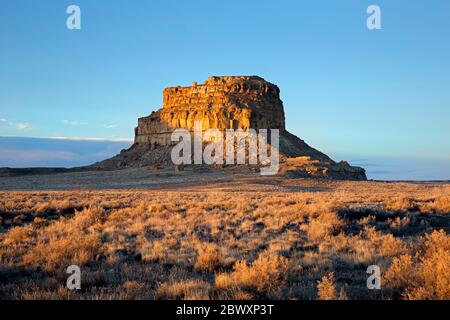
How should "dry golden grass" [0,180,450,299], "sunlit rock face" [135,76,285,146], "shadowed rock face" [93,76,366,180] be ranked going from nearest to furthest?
"dry golden grass" [0,180,450,299] < "shadowed rock face" [93,76,366,180] < "sunlit rock face" [135,76,285,146]

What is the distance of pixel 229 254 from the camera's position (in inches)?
368

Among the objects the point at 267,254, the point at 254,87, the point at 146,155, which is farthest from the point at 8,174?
the point at 267,254

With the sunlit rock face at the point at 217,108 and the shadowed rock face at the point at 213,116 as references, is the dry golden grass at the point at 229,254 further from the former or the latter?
the sunlit rock face at the point at 217,108

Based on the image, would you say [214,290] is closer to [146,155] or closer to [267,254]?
[267,254]

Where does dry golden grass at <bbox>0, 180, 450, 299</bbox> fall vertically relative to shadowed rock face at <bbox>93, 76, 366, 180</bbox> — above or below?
below

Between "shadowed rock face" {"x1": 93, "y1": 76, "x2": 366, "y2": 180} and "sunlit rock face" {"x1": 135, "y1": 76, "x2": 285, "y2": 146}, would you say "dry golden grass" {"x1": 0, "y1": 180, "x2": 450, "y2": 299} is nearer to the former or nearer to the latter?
"shadowed rock face" {"x1": 93, "y1": 76, "x2": 366, "y2": 180}

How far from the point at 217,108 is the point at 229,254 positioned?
74.9 meters

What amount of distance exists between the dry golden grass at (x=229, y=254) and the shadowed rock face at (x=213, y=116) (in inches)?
2454

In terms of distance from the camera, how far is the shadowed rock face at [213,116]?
268 ft

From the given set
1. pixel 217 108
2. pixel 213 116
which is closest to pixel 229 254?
pixel 213 116

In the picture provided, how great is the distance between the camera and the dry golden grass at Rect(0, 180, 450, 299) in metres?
6.54

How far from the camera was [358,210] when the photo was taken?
50.9 feet

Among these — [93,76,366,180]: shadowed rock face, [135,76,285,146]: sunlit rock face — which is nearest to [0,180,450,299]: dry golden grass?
[93,76,366,180]: shadowed rock face

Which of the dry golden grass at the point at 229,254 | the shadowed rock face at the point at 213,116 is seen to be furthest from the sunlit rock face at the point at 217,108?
the dry golden grass at the point at 229,254
